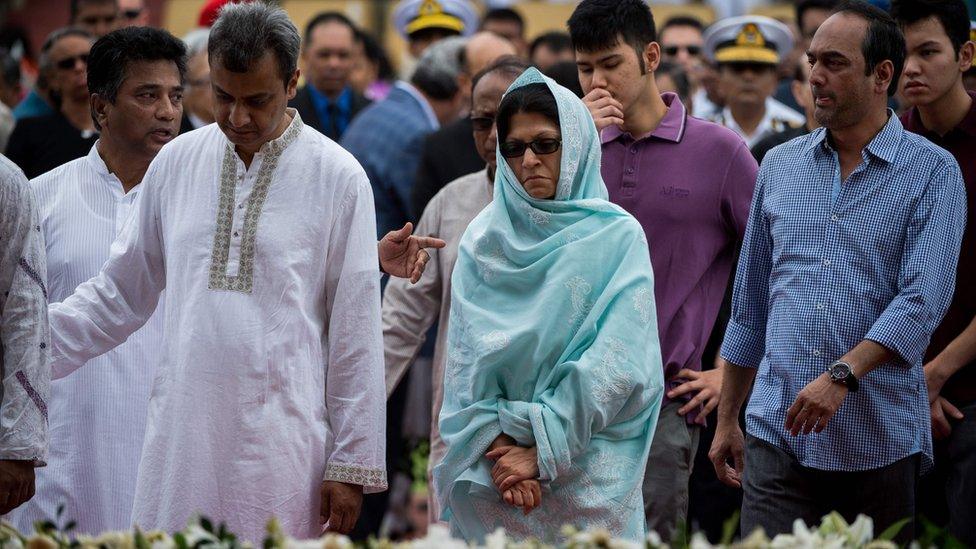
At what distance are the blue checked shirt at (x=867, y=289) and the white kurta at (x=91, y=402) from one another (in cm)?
209

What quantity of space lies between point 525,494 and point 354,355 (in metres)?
0.66

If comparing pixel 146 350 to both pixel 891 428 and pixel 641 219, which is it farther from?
pixel 891 428

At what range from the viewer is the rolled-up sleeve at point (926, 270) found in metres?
5.08

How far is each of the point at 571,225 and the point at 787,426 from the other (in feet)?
3.04

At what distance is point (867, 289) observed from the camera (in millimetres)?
5230

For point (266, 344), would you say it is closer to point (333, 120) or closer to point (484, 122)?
point (484, 122)

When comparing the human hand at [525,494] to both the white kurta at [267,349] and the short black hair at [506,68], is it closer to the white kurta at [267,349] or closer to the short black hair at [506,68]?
the white kurta at [267,349]

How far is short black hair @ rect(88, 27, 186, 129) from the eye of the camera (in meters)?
5.83

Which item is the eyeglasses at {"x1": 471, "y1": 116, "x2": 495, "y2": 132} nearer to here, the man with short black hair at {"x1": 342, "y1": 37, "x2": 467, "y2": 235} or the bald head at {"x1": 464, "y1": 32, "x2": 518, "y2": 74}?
the man with short black hair at {"x1": 342, "y1": 37, "x2": 467, "y2": 235}

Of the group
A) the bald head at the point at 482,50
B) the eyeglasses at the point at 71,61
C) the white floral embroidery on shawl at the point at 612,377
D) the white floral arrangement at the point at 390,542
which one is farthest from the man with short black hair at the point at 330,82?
the white floral arrangement at the point at 390,542

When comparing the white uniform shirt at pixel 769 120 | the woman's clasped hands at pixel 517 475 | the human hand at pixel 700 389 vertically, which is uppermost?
the white uniform shirt at pixel 769 120

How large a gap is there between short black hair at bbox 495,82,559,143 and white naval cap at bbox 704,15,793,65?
4370 millimetres

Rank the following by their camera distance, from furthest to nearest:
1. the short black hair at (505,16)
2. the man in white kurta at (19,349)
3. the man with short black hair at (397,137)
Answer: the short black hair at (505,16)
the man with short black hair at (397,137)
the man in white kurta at (19,349)

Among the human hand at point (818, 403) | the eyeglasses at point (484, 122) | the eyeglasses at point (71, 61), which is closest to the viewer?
the human hand at point (818, 403)
